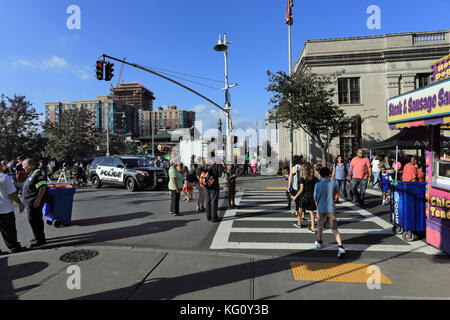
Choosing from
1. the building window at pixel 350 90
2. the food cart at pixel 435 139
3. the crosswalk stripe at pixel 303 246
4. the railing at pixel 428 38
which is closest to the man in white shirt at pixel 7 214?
the crosswalk stripe at pixel 303 246

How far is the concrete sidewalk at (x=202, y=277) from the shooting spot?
11.6 ft

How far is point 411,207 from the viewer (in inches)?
228

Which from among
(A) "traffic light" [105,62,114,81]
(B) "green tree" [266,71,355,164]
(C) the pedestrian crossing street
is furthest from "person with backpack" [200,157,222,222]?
(B) "green tree" [266,71,355,164]

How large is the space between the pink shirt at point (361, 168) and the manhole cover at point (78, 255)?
8.33 metres

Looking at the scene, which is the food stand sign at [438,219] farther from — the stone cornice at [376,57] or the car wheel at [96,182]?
the stone cornice at [376,57]

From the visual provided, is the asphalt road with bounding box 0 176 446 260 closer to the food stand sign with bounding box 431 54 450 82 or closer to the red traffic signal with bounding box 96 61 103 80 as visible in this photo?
the food stand sign with bounding box 431 54 450 82

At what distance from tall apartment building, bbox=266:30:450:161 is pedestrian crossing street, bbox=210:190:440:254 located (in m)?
18.0

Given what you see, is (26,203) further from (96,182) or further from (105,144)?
(105,144)

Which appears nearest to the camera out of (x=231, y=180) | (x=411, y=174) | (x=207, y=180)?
(x=207, y=180)

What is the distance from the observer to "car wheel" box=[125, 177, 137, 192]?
46.2ft

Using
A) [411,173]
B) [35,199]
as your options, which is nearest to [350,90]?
[411,173]

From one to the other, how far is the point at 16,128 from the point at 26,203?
31840 mm

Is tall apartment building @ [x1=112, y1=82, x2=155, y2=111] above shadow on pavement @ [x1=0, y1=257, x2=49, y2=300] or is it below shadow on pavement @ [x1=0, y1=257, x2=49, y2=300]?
above
